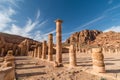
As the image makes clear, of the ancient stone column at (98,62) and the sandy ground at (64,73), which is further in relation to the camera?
the ancient stone column at (98,62)

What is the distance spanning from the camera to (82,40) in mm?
132250

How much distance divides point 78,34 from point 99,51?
452 feet

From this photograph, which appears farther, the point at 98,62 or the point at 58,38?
the point at 58,38

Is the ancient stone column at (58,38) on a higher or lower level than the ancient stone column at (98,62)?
higher

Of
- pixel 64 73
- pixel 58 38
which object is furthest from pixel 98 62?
pixel 58 38

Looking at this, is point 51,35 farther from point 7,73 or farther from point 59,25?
point 7,73

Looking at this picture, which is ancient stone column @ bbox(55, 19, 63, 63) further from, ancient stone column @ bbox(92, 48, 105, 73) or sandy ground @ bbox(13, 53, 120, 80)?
ancient stone column @ bbox(92, 48, 105, 73)

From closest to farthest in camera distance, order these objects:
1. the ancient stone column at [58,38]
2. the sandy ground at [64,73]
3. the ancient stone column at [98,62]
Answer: the sandy ground at [64,73] < the ancient stone column at [98,62] < the ancient stone column at [58,38]

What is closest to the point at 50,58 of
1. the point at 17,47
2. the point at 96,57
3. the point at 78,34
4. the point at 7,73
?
the point at 96,57


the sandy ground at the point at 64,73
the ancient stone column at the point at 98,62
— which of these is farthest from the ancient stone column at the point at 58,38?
the ancient stone column at the point at 98,62

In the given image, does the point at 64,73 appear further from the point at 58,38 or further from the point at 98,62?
the point at 58,38

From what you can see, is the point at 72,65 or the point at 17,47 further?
the point at 17,47

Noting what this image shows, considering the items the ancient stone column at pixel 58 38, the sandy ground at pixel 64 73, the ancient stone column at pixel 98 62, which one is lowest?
the sandy ground at pixel 64 73

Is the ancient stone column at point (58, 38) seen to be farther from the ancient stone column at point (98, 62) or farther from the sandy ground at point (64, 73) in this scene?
the ancient stone column at point (98, 62)
